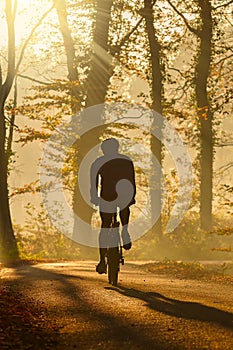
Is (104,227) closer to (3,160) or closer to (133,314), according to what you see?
(133,314)

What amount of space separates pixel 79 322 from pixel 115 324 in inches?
15.4

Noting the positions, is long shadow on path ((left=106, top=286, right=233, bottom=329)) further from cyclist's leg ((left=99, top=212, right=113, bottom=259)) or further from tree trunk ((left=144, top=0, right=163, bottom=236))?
tree trunk ((left=144, top=0, right=163, bottom=236))

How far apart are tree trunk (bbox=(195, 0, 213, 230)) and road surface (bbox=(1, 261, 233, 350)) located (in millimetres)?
19888

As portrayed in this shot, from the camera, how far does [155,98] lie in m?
32.6

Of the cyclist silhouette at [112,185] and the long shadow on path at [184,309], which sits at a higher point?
the cyclist silhouette at [112,185]

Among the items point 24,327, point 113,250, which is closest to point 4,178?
point 113,250

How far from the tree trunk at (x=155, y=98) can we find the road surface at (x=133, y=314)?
2152 centimetres

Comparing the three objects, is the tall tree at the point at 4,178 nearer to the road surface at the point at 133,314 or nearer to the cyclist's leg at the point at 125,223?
the road surface at the point at 133,314

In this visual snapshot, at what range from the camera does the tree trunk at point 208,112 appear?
30461 mm

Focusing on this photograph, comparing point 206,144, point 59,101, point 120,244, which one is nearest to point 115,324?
point 120,244

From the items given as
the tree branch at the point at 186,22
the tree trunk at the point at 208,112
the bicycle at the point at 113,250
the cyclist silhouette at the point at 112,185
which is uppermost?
the tree branch at the point at 186,22

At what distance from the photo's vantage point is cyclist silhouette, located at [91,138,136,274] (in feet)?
35.0

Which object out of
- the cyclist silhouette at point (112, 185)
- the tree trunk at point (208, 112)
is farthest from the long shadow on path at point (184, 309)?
the tree trunk at point (208, 112)

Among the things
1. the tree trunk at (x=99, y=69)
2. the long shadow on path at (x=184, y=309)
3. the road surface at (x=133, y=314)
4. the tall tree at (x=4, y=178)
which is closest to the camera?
the road surface at (x=133, y=314)
